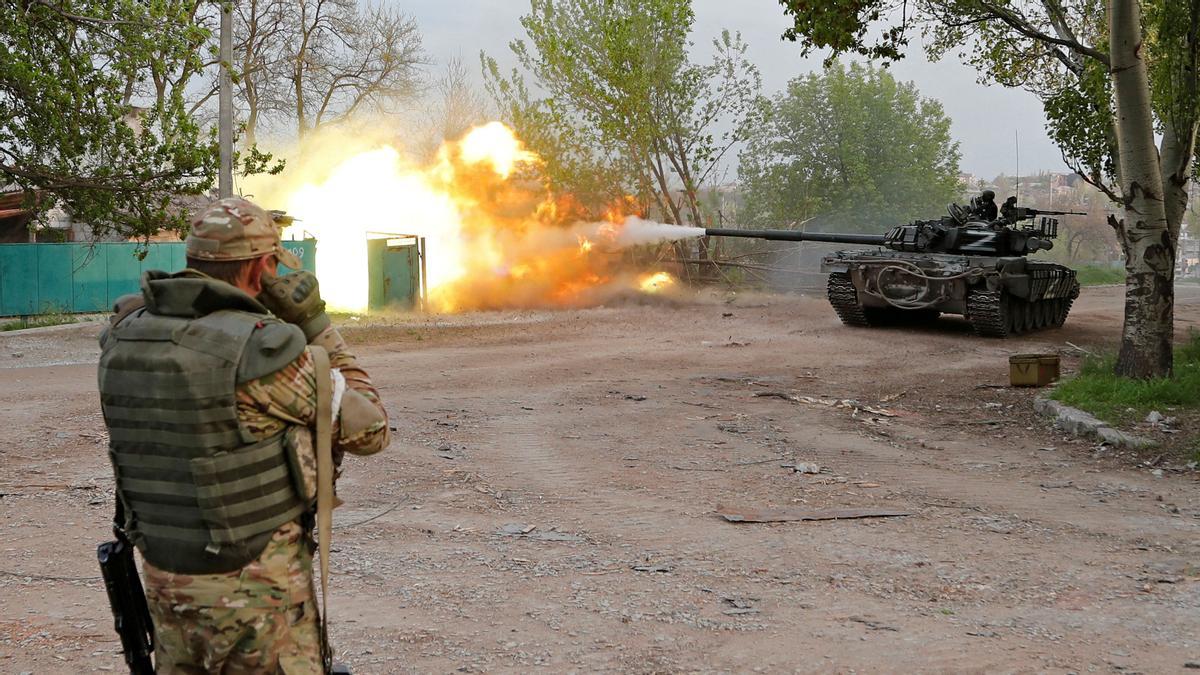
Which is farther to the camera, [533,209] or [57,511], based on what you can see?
[533,209]

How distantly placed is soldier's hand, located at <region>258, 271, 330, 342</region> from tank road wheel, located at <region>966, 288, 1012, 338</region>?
51.8 feet

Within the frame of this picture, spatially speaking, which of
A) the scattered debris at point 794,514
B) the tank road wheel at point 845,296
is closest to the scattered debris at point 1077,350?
the tank road wheel at point 845,296

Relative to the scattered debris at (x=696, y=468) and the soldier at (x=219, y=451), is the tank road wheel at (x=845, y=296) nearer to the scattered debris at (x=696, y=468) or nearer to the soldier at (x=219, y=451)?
the scattered debris at (x=696, y=468)

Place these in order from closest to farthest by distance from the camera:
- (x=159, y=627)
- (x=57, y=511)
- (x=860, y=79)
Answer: (x=159, y=627), (x=57, y=511), (x=860, y=79)

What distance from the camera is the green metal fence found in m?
20.7

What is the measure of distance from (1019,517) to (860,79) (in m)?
42.8

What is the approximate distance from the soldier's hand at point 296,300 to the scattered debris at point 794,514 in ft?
14.3

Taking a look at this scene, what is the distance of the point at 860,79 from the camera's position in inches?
1859

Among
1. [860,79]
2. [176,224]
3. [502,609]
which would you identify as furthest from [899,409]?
[860,79]

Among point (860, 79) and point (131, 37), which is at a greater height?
point (860, 79)

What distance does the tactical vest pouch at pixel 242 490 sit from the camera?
105 inches

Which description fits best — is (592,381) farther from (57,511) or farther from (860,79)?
(860,79)

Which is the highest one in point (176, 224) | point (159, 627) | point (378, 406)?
point (176, 224)

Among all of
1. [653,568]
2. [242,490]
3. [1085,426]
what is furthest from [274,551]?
[1085,426]
